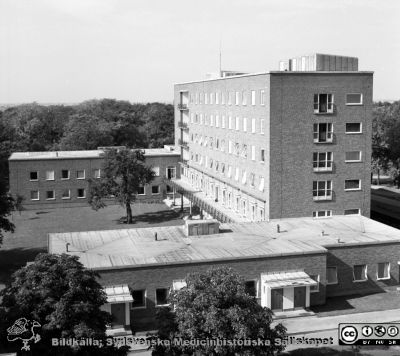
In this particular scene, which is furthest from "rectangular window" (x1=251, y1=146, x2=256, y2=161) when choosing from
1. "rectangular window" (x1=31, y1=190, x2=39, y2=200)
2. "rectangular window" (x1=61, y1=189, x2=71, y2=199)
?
"rectangular window" (x1=31, y1=190, x2=39, y2=200)

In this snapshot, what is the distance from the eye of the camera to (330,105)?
165 feet

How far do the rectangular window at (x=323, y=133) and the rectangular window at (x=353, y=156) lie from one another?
230cm

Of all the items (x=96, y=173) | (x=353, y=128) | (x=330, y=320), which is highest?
(x=353, y=128)

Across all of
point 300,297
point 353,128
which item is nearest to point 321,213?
point 353,128

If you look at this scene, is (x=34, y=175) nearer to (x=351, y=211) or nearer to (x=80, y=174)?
(x=80, y=174)

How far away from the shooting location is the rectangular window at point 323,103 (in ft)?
164

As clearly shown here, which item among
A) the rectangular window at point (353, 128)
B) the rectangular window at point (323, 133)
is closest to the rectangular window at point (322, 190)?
the rectangular window at point (323, 133)

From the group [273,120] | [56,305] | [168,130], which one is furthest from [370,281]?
[168,130]

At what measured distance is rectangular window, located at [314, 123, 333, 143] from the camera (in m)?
50.4

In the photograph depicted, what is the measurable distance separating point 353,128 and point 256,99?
912 cm

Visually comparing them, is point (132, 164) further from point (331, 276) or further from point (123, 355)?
point (123, 355)

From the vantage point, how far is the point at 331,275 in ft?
125

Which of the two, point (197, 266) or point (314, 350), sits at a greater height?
point (197, 266)

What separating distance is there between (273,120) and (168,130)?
7394 centimetres
